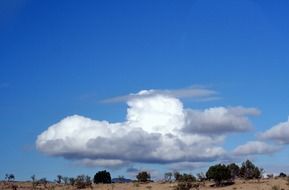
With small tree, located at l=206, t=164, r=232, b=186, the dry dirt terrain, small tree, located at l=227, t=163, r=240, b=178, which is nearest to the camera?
the dry dirt terrain

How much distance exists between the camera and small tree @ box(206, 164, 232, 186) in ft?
438

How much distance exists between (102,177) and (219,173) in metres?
40.6

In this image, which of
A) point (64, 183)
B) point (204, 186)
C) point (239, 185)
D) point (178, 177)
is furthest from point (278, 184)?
point (64, 183)

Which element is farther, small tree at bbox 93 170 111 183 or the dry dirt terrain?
small tree at bbox 93 170 111 183

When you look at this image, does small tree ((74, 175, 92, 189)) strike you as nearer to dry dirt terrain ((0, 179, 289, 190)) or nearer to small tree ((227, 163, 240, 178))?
dry dirt terrain ((0, 179, 289, 190))

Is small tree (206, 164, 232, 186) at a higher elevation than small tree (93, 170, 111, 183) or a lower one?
lower

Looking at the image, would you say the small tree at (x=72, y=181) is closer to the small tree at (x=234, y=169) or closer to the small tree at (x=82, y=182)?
the small tree at (x=82, y=182)

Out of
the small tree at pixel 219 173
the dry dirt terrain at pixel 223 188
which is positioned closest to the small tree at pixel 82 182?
the dry dirt terrain at pixel 223 188

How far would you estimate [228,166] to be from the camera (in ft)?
462

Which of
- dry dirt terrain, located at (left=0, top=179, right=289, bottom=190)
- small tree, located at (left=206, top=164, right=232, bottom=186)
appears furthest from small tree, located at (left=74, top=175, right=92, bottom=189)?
Result: small tree, located at (left=206, top=164, right=232, bottom=186)

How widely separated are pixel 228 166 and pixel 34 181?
5164 cm

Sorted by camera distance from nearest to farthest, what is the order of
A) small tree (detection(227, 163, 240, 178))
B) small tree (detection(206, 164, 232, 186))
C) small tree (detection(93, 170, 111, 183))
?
small tree (detection(206, 164, 232, 186)), small tree (detection(227, 163, 240, 178)), small tree (detection(93, 170, 111, 183))

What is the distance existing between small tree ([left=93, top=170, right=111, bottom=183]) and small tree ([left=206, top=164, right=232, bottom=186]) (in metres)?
36.1

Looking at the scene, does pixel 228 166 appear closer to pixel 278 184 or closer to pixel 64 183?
pixel 278 184
